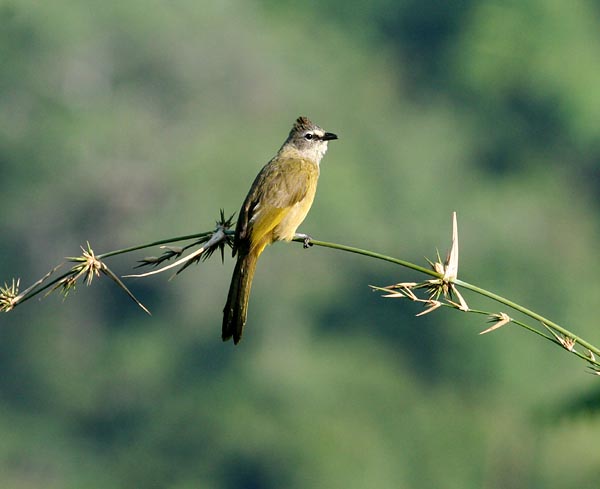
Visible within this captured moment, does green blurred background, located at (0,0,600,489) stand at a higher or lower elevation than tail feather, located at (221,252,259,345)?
higher

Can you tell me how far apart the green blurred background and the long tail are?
14.2 metres

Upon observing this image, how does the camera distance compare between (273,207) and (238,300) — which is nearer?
(238,300)

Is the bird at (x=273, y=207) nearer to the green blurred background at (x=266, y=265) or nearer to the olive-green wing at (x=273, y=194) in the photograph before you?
the olive-green wing at (x=273, y=194)

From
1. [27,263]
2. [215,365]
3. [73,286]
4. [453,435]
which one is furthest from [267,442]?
[73,286]

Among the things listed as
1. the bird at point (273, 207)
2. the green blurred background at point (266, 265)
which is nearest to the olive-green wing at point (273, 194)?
the bird at point (273, 207)

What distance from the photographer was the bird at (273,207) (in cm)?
368

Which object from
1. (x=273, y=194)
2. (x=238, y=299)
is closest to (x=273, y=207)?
(x=273, y=194)

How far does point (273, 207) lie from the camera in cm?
450

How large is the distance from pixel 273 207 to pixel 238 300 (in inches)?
36.5

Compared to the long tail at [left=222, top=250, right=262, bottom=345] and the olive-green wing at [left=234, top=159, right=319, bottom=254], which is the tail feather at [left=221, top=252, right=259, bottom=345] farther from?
the olive-green wing at [left=234, top=159, right=319, bottom=254]

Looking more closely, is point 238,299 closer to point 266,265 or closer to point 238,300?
point 238,300

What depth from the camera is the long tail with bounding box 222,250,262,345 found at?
3.48 metres

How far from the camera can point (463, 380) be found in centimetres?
2666

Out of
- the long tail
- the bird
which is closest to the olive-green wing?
the bird
